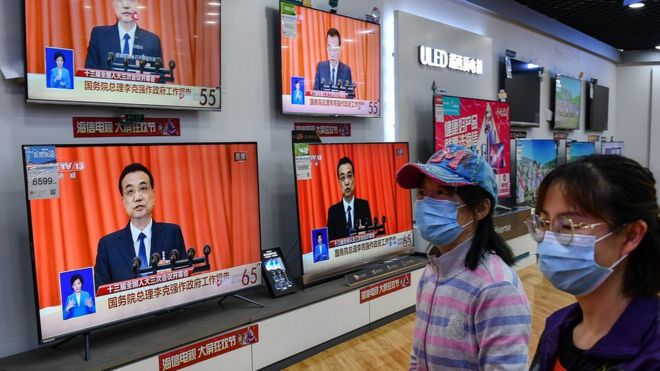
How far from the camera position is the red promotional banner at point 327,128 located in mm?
3469

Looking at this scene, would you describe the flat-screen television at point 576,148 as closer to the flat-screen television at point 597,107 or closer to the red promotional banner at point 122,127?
the flat-screen television at point 597,107

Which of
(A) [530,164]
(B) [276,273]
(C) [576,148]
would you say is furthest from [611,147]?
(B) [276,273]

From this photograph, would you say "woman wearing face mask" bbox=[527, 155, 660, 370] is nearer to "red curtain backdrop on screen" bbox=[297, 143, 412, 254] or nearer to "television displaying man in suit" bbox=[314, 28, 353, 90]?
"red curtain backdrop on screen" bbox=[297, 143, 412, 254]

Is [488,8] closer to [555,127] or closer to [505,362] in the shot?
[555,127]

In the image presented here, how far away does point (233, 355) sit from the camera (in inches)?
98.7

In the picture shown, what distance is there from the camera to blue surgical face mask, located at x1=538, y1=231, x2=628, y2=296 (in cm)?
91

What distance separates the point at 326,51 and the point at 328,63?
0.09m

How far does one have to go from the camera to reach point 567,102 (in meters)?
7.06

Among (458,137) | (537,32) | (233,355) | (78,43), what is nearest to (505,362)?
(233,355)

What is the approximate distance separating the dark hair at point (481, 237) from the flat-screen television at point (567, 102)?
19.9 feet

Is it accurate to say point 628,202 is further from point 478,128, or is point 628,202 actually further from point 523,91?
point 523,91

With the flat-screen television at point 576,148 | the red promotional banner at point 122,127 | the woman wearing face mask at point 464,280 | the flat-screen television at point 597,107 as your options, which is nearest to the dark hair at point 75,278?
the red promotional banner at point 122,127

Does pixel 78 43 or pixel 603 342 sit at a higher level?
pixel 78 43

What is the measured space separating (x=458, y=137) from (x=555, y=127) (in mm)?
3102
